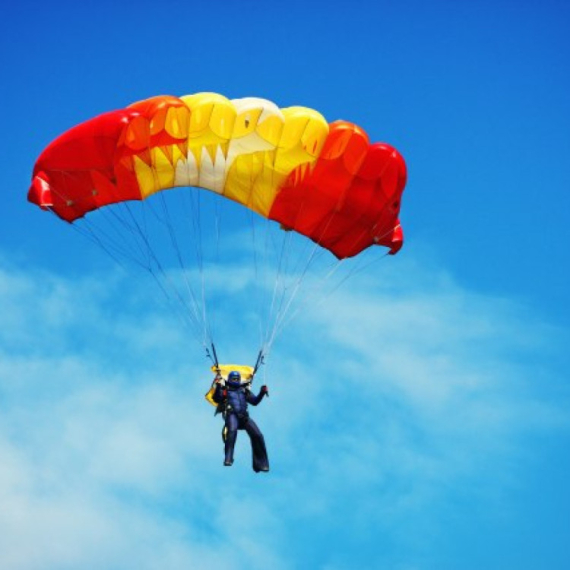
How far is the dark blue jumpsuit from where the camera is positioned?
Result: 66.8 ft

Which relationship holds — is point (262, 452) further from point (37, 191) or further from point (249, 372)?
point (37, 191)

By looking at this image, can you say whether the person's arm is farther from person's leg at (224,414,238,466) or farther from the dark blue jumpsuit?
person's leg at (224,414,238,466)

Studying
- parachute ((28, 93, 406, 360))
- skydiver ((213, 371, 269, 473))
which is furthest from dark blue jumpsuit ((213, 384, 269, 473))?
parachute ((28, 93, 406, 360))


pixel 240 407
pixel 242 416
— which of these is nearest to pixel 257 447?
pixel 242 416

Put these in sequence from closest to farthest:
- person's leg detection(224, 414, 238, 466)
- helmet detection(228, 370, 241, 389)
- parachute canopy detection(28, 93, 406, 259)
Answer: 1. person's leg detection(224, 414, 238, 466)
2. helmet detection(228, 370, 241, 389)
3. parachute canopy detection(28, 93, 406, 259)

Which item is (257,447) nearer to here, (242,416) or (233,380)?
(242,416)

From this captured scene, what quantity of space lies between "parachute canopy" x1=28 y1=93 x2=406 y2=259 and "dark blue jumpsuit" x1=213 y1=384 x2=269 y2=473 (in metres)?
3.58

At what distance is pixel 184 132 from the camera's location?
70.3 ft

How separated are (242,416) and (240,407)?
14 cm

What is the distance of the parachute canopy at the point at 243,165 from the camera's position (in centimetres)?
2103

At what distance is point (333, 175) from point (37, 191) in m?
4.79

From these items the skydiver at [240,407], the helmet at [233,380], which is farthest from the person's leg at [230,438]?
the helmet at [233,380]

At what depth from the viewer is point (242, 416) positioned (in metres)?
20.4

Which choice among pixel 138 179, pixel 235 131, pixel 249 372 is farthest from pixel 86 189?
pixel 249 372
